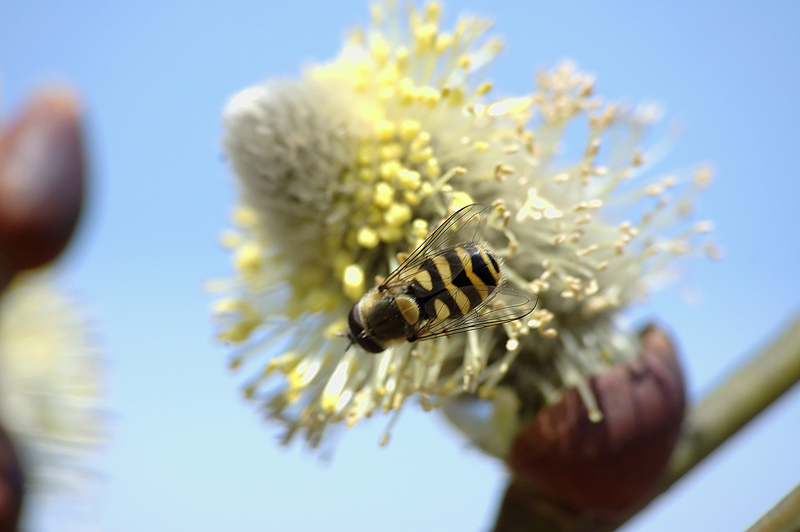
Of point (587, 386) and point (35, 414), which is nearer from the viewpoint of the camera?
point (587, 386)

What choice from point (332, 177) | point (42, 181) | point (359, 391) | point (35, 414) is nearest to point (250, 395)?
point (359, 391)

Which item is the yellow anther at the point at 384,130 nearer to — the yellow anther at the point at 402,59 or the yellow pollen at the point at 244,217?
the yellow anther at the point at 402,59

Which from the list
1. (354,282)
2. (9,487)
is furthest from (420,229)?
(9,487)

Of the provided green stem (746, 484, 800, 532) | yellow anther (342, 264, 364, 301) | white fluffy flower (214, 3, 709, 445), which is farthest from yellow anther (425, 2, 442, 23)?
green stem (746, 484, 800, 532)

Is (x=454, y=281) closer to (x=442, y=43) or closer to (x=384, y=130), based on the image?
(x=384, y=130)

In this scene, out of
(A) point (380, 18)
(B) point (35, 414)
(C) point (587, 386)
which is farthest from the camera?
(B) point (35, 414)

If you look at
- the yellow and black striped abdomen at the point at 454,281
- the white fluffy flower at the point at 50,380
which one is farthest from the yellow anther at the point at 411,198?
the white fluffy flower at the point at 50,380

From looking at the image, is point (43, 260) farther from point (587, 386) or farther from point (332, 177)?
point (587, 386)
